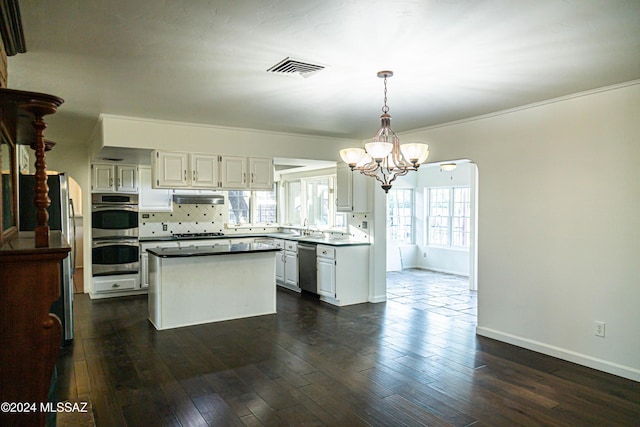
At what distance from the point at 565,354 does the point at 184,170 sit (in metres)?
4.47

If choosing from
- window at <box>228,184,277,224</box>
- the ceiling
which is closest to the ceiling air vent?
the ceiling

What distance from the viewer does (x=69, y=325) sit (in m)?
4.34

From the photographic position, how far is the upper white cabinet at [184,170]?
490cm

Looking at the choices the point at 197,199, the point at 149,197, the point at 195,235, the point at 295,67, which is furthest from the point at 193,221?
the point at 295,67

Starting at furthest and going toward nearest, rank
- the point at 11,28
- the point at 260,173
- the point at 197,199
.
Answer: the point at 197,199 → the point at 260,173 → the point at 11,28

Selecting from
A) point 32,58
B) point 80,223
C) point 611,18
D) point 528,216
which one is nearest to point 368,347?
point 528,216

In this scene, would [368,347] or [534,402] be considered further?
[368,347]

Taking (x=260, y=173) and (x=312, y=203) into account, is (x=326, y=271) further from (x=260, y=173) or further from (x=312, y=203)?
(x=312, y=203)

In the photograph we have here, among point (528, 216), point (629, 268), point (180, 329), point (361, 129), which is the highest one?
point (361, 129)

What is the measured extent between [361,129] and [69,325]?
4018 millimetres

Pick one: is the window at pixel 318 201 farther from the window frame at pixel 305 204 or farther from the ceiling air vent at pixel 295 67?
the ceiling air vent at pixel 295 67

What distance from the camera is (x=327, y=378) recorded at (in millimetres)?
3475

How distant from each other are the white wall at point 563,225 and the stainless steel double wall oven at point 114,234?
16.6ft

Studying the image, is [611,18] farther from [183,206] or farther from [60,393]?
[183,206]
